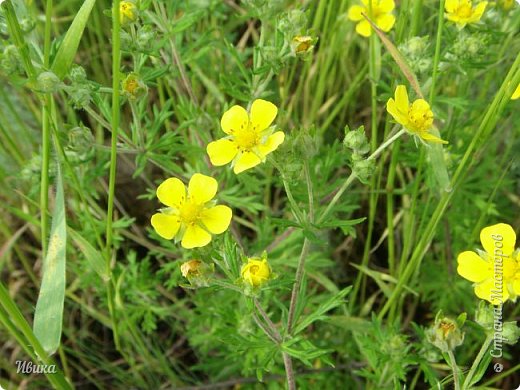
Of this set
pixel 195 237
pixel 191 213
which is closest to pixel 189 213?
pixel 191 213

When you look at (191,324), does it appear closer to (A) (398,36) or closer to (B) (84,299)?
(B) (84,299)

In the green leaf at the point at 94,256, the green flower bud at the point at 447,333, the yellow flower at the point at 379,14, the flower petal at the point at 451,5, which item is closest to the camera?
the green flower bud at the point at 447,333

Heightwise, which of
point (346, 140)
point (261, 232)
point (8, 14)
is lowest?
point (261, 232)

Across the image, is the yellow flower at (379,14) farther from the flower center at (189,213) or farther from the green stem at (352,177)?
the flower center at (189,213)

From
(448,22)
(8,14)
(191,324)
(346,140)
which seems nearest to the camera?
(8,14)

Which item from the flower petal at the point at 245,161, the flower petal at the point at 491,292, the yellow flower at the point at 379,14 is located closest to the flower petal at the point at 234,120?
the flower petal at the point at 245,161

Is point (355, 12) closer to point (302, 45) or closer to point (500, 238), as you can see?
point (302, 45)

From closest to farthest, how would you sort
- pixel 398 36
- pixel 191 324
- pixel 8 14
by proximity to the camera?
pixel 8 14 → pixel 398 36 → pixel 191 324

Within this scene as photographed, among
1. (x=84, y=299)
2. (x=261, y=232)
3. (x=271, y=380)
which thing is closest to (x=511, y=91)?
(x=261, y=232)
